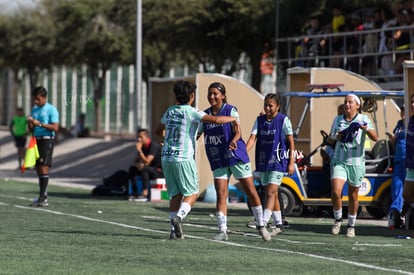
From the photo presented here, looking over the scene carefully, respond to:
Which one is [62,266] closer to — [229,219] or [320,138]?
[229,219]

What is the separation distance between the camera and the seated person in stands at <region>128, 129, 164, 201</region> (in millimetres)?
24844

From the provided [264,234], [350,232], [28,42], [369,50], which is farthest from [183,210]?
[28,42]

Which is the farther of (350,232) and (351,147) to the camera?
(351,147)

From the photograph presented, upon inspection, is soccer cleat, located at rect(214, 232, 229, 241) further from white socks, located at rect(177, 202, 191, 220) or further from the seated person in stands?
the seated person in stands

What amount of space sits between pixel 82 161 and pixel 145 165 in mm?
17034

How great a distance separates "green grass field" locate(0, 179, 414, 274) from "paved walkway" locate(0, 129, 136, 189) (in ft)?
43.9

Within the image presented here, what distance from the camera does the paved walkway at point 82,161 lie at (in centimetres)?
3541

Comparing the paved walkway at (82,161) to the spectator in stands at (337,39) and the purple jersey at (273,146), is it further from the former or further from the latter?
the purple jersey at (273,146)

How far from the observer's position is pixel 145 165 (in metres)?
25.0

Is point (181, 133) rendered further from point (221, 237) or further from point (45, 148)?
point (45, 148)

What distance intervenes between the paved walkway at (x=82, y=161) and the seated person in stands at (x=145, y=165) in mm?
6097

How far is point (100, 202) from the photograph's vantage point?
23672 millimetres

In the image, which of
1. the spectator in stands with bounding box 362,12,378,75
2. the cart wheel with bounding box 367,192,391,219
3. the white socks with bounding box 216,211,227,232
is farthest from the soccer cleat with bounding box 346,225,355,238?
the spectator in stands with bounding box 362,12,378,75

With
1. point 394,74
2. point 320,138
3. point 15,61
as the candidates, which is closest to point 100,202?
point 320,138
